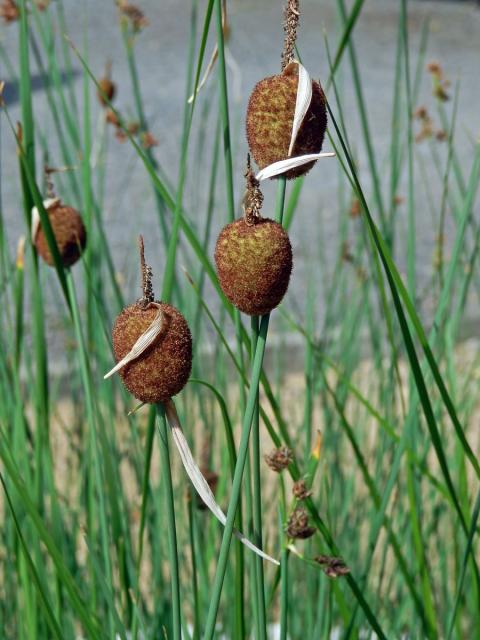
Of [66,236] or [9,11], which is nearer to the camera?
[66,236]

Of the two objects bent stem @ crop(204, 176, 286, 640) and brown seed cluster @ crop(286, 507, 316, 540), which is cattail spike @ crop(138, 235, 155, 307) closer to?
bent stem @ crop(204, 176, 286, 640)

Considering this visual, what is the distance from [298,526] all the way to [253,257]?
0.87 feet

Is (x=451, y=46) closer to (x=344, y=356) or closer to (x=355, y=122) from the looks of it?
(x=355, y=122)

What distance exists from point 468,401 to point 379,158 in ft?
9.50

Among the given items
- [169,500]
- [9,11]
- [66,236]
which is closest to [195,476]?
[169,500]

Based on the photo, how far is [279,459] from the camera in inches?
28.2

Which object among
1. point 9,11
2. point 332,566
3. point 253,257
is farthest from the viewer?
point 9,11

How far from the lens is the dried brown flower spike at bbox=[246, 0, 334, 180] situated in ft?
1.71

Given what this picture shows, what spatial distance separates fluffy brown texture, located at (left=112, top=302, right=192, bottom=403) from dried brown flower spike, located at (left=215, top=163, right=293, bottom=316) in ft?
0.12

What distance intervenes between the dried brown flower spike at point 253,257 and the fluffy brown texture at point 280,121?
0.04m

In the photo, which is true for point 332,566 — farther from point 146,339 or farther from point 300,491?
point 146,339

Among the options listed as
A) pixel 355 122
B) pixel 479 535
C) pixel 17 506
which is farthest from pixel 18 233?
pixel 479 535

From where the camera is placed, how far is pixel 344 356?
1556 millimetres

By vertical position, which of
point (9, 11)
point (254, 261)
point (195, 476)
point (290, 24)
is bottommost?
point (195, 476)
